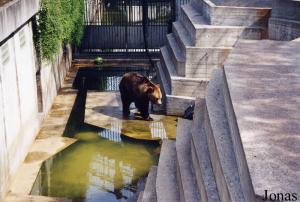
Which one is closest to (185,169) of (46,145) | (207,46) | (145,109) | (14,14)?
(14,14)

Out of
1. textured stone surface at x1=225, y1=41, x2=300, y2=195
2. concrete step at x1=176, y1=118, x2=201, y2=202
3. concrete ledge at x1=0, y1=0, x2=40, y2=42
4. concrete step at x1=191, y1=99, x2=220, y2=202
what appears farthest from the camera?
concrete ledge at x1=0, y1=0, x2=40, y2=42

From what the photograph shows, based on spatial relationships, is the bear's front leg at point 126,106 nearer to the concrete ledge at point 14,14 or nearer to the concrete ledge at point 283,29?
the concrete ledge at point 14,14

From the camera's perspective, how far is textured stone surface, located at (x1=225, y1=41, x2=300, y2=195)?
396 cm

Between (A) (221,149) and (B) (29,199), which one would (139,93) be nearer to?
(B) (29,199)

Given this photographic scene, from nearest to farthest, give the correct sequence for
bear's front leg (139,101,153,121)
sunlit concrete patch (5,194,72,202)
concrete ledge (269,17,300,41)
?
sunlit concrete patch (5,194,72,202)
concrete ledge (269,17,300,41)
bear's front leg (139,101,153,121)

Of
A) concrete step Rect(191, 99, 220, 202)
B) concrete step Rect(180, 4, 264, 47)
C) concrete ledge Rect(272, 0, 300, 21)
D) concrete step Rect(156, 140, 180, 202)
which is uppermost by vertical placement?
concrete ledge Rect(272, 0, 300, 21)

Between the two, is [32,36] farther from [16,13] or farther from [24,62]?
[16,13]

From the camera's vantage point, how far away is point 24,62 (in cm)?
1025

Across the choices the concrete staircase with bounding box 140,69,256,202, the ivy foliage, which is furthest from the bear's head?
the concrete staircase with bounding box 140,69,256,202

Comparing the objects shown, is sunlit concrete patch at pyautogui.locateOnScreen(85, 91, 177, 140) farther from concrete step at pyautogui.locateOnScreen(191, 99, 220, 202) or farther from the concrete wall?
concrete step at pyautogui.locateOnScreen(191, 99, 220, 202)

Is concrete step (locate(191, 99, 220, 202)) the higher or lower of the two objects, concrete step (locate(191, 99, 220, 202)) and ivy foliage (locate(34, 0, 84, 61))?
the lower

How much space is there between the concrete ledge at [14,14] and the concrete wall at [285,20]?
5206 millimetres

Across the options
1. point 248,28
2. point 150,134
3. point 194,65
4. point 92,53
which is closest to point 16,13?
point 150,134

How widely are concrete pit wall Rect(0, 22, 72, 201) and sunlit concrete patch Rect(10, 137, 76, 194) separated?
0.13 meters
